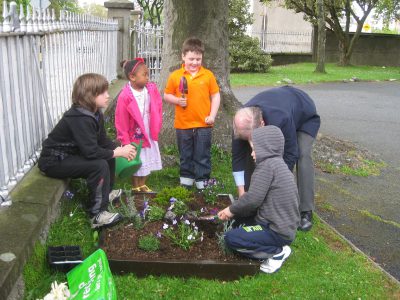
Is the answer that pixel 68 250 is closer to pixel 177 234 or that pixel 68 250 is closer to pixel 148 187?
pixel 177 234

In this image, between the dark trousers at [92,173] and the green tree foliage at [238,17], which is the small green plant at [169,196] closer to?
the dark trousers at [92,173]

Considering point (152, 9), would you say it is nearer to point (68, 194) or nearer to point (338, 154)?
point (338, 154)

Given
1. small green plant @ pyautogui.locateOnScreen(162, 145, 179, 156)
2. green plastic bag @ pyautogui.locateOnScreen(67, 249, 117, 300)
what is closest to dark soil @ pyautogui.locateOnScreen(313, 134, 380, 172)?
small green plant @ pyautogui.locateOnScreen(162, 145, 179, 156)

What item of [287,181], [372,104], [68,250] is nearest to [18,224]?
[68,250]

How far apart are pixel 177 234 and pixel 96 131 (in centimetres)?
107

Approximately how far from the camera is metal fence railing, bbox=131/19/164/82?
11.6m

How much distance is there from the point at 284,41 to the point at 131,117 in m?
26.1

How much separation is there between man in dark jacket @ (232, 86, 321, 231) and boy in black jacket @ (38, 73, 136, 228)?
1.09 m

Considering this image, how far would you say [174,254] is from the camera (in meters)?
3.73

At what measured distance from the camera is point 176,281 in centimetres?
352

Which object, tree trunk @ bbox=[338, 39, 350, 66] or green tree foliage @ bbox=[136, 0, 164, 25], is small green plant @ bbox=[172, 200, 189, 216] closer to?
green tree foliage @ bbox=[136, 0, 164, 25]

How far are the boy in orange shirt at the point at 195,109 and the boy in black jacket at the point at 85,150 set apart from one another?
3.86 feet

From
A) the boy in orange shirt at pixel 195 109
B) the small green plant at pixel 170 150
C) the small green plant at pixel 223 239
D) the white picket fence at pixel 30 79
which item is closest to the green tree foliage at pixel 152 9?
the small green plant at pixel 170 150

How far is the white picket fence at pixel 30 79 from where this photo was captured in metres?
3.48
